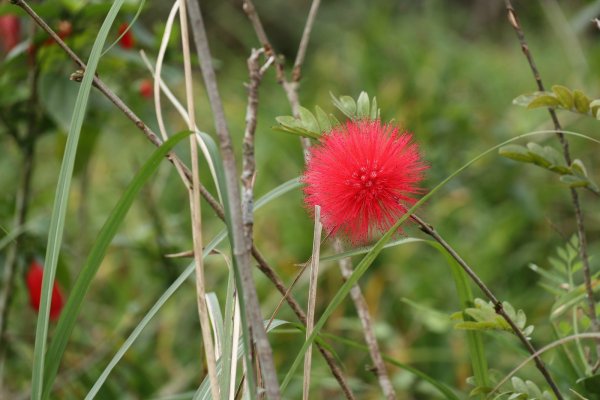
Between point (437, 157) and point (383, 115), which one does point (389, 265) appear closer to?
point (437, 157)

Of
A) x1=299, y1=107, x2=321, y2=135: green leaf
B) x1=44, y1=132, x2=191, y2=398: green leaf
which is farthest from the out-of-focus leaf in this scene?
x1=44, y1=132, x2=191, y2=398: green leaf

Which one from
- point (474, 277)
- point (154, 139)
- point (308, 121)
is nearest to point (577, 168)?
Result: point (474, 277)

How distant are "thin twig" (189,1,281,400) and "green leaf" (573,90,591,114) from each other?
0.32 meters

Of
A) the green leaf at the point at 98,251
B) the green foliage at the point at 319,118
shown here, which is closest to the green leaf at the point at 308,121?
the green foliage at the point at 319,118

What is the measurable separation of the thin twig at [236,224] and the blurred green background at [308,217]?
0.27 meters

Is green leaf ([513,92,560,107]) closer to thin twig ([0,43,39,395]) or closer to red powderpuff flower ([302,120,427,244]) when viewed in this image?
red powderpuff flower ([302,120,427,244])

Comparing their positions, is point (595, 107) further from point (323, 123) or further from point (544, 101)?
point (323, 123)

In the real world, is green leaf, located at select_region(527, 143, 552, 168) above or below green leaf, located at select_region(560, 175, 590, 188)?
above

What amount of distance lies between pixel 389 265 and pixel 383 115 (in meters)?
0.50

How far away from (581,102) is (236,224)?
0.34 meters

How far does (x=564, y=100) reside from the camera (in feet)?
2.23

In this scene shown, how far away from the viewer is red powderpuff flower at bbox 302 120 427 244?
24.7 inches

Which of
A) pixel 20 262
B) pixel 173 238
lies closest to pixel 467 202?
pixel 173 238

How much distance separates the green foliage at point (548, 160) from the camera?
666 millimetres
